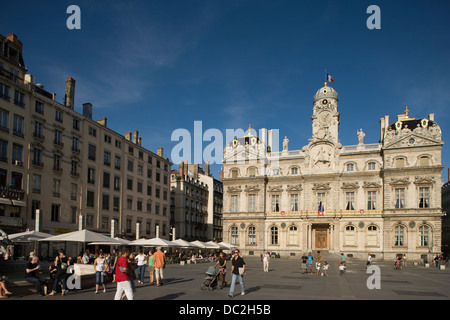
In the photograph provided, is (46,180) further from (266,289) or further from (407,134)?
(407,134)

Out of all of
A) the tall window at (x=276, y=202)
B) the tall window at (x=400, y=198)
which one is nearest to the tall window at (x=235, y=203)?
the tall window at (x=276, y=202)

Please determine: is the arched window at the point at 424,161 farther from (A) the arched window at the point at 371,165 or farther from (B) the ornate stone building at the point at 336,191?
(A) the arched window at the point at 371,165

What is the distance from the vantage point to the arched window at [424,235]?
5158cm

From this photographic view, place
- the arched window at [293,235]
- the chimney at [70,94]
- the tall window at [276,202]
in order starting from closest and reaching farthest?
1. the chimney at [70,94]
2. the arched window at [293,235]
3. the tall window at [276,202]

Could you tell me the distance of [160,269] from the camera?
63.0 feet

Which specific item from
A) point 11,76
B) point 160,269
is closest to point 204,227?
point 11,76

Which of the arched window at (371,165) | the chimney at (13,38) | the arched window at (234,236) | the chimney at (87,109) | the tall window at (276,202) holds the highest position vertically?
the chimney at (13,38)

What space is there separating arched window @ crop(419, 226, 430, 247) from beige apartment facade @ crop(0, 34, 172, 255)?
36.8 meters

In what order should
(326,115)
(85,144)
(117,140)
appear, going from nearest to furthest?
(85,144) < (117,140) < (326,115)

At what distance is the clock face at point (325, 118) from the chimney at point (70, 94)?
35531 mm

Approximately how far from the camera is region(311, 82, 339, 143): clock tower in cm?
5897

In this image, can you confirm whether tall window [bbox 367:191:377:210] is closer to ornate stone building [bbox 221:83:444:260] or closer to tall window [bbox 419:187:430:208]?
ornate stone building [bbox 221:83:444:260]

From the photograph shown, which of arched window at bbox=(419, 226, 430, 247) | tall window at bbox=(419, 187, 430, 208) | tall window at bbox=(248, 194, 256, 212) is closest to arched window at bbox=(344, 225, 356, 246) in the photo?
arched window at bbox=(419, 226, 430, 247)
